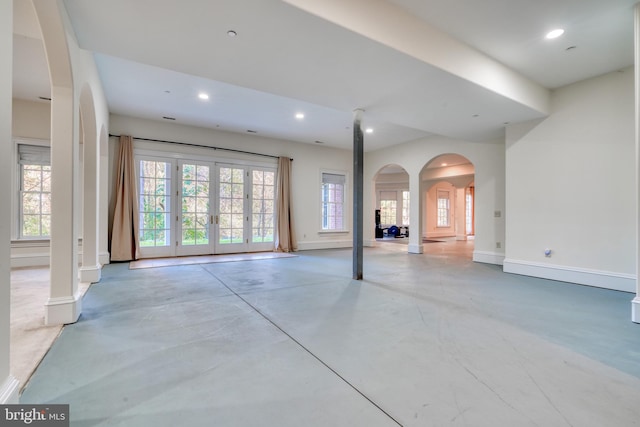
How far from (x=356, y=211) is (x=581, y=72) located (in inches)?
147

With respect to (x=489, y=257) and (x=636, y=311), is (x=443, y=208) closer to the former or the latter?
(x=489, y=257)

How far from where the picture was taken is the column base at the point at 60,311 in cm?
258

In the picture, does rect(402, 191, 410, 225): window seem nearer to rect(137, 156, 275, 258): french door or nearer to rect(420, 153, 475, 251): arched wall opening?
rect(420, 153, 475, 251): arched wall opening

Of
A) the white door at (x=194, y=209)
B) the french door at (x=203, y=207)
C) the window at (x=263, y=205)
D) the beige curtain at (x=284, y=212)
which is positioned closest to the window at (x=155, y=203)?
the french door at (x=203, y=207)

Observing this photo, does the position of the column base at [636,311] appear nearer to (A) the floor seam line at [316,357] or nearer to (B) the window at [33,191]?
(A) the floor seam line at [316,357]

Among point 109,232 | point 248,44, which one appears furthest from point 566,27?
point 109,232

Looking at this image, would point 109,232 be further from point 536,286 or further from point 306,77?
point 536,286

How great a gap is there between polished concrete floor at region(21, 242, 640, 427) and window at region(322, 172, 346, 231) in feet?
17.1

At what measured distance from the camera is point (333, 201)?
9.10m

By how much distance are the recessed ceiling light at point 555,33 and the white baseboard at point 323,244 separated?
6.63 metres

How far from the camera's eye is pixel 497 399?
5.19 ft

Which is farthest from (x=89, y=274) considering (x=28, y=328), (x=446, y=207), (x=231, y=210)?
(x=446, y=207)

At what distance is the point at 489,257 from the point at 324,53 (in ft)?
18.1

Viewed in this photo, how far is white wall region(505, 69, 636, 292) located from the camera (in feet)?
12.9
